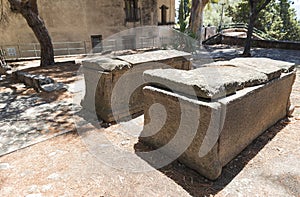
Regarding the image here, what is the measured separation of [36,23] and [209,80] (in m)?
7.99

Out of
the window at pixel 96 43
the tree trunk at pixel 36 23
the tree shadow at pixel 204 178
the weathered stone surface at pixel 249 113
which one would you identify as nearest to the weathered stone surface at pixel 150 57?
the tree shadow at pixel 204 178

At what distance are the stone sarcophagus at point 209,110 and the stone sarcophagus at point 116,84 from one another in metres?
0.96

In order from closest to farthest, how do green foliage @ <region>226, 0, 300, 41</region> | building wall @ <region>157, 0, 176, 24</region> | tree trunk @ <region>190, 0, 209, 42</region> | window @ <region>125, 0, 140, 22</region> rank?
tree trunk @ <region>190, 0, 209, 42</region>
window @ <region>125, 0, 140, 22</region>
building wall @ <region>157, 0, 176, 24</region>
green foliage @ <region>226, 0, 300, 41</region>

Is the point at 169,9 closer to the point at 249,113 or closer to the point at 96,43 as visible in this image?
the point at 96,43

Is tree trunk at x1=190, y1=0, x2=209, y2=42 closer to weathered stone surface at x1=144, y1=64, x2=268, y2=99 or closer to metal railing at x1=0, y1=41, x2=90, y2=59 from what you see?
metal railing at x1=0, y1=41, x2=90, y2=59

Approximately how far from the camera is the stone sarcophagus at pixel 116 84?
3.52m

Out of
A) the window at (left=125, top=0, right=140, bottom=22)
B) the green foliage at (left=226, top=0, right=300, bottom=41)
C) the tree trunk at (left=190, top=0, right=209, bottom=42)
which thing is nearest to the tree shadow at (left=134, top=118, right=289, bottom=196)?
the tree trunk at (left=190, top=0, right=209, bottom=42)

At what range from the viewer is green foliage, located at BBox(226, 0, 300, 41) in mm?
25703

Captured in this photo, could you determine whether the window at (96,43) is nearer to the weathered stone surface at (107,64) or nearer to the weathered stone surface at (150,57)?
the weathered stone surface at (150,57)

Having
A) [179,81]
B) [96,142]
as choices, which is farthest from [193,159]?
[96,142]

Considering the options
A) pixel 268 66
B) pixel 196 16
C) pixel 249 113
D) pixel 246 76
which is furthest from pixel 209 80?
pixel 196 16

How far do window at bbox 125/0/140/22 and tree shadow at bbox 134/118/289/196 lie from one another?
586 inches

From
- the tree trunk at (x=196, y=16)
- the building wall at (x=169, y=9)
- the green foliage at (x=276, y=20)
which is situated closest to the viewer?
the tree trunk at (x=196, y=16)

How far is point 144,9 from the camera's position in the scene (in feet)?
55.0
